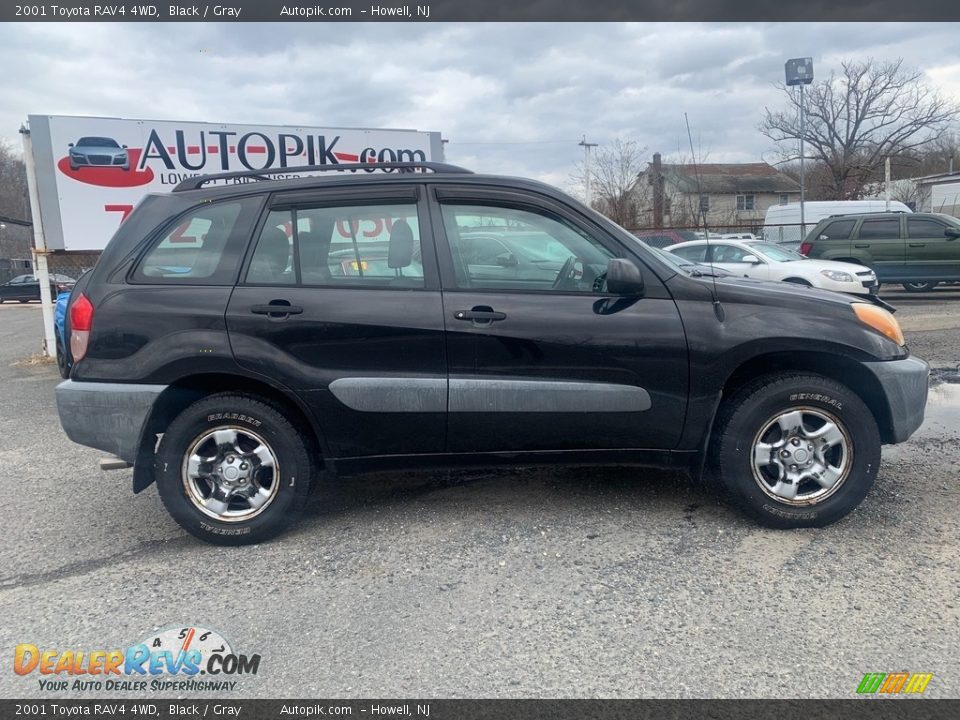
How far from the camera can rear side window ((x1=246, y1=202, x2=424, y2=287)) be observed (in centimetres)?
370

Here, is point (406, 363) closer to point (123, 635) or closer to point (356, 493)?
point (356, 493)

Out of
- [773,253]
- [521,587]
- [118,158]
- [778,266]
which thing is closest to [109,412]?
[521,587]

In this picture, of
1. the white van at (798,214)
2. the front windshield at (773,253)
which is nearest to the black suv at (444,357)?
the front windshield at (773,253)

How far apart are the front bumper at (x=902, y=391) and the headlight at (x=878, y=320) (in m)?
0.15

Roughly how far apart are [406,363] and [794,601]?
207 centimetres

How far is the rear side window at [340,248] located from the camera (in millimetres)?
3699

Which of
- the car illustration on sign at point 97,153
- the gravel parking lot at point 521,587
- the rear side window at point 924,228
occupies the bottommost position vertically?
the gravel parking lot at point 521,587

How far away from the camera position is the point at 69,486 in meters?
4.86

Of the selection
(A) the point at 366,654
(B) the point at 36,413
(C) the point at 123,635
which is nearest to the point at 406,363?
(A) the point at 366,654

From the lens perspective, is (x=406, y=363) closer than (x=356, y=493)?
Yes

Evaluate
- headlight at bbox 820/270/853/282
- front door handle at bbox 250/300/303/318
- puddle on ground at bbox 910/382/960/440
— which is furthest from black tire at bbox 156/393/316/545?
headlight at bbox 820/270/853/282

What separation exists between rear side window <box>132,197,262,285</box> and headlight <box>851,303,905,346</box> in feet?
10.5

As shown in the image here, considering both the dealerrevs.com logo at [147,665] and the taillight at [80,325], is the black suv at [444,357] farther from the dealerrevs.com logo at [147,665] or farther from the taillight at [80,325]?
the dealerrevs.com logo at [147,665]

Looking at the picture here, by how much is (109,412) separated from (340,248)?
4.66ft
